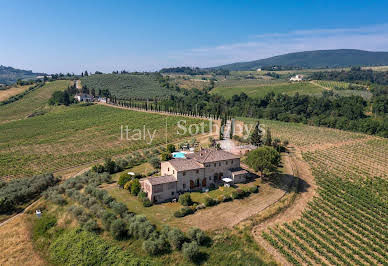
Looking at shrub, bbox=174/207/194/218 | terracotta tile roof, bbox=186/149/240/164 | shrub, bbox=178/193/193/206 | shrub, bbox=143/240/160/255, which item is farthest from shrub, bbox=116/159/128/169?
shrub, bbox=143/240/160/255

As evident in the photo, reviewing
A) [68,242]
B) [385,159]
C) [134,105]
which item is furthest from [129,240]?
[134,105]

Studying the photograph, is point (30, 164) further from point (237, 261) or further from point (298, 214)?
point (298, 214)

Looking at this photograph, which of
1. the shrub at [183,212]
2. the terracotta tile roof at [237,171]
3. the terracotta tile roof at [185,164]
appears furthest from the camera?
the terracotta tile roof at [237,171]

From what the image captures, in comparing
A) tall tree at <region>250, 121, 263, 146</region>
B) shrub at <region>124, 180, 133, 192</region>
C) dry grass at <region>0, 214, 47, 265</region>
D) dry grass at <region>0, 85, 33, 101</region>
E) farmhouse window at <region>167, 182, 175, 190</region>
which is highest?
dry grass at <region>0, 85, 33, 101</region>

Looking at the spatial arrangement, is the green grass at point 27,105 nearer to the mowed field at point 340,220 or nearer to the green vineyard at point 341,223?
the mowed field at point 340,220

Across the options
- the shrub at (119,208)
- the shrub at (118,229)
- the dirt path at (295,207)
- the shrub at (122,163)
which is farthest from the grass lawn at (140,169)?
the dirt path at (295,207)

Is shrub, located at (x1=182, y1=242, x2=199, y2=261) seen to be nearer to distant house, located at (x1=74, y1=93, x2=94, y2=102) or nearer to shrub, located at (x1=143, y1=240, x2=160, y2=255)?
shrub, located at (x1=143, y1=240, x2=160, y2=255)
